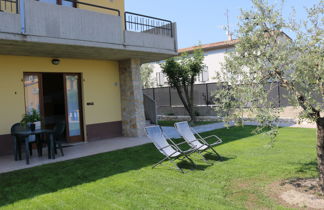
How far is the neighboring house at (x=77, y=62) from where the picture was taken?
7676mm

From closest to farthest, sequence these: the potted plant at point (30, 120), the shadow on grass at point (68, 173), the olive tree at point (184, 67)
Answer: the shadow on grass at point (68, 173) < the potted plant at point (30, 120) < the olive tree at point (184, 67)

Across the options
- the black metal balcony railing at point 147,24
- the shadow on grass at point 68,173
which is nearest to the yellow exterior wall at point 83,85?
the black metal balcony railing at point 147,24

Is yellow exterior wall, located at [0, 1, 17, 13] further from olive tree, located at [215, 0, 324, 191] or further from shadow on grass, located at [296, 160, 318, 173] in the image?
shadow on grass, located at [296, 160, 318, 173]

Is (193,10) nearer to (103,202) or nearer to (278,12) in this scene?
(278,12)

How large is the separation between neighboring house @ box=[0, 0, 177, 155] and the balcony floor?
0.70 meters

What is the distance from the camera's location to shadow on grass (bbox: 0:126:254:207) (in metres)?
5.28

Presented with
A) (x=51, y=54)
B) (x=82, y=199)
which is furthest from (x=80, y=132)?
(x=82, y=199)

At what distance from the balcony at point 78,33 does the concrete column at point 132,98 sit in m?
0.54

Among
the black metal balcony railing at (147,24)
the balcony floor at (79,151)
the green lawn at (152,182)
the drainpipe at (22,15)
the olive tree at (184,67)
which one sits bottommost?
the green lawn at (152,182)

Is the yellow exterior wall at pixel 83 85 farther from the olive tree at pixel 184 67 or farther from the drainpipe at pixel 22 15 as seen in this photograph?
the olive tree at pixel 184 67

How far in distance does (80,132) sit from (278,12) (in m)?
8.37

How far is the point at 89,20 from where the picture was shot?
8625 mm

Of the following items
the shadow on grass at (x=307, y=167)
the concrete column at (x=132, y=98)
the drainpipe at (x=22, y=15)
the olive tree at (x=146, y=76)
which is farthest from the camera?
the olive tree at (x=146, y=76)

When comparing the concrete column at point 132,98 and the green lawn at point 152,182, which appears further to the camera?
the concrete column at point 132,98
